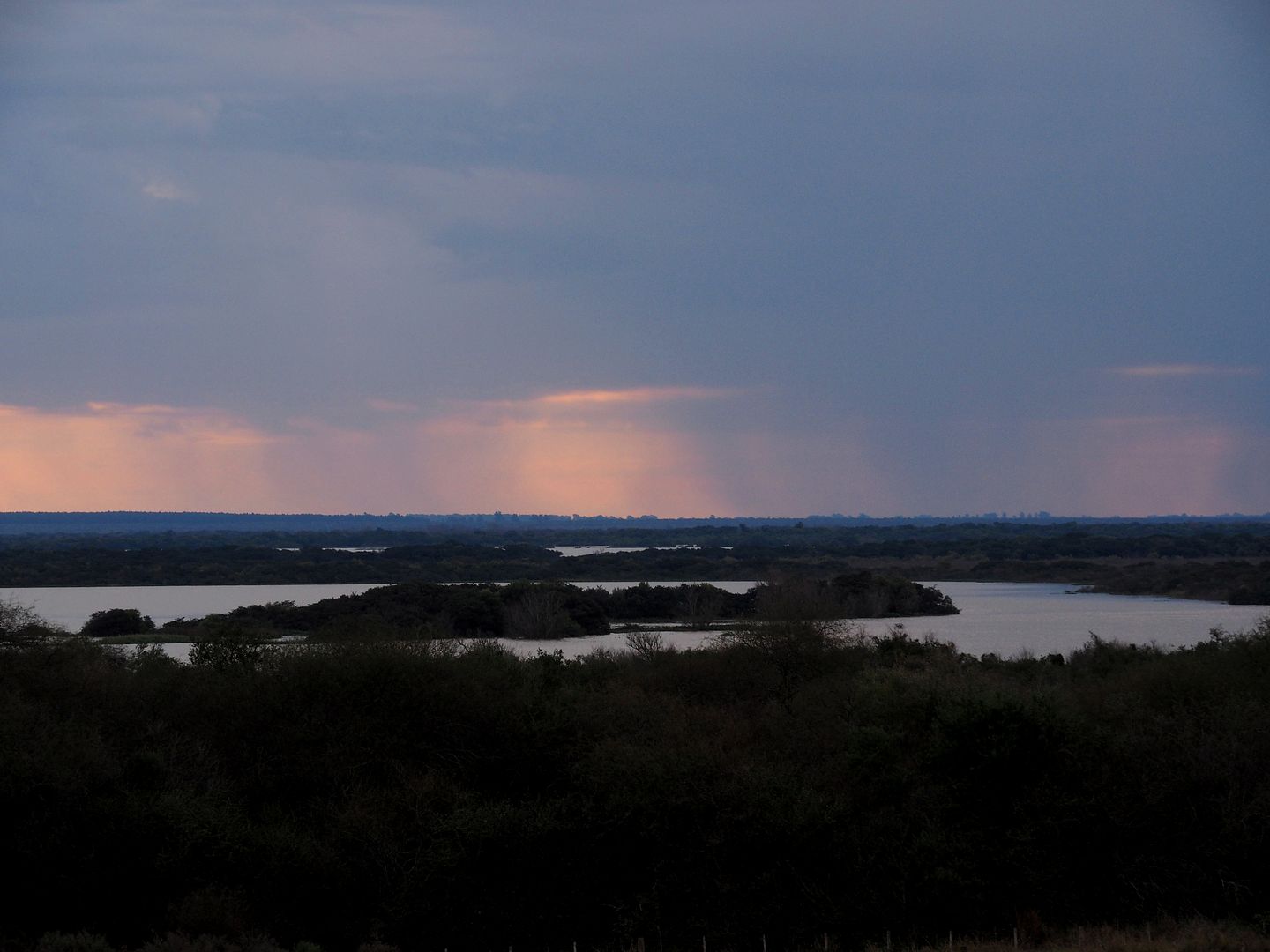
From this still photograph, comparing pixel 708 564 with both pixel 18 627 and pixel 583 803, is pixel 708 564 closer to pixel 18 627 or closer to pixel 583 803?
pixel 18 627

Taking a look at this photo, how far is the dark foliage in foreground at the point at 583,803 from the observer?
2030 cm

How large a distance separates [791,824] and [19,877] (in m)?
12.2

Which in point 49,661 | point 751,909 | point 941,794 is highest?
point 49,661

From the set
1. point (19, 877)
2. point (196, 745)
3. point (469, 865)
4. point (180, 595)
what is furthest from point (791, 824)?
point (180, 595)

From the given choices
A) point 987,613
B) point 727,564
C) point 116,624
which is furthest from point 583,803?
point 727,564

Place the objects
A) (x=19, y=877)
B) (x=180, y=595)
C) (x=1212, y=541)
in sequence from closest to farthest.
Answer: (x=19, y=877) < (x=180, y=595) < (x=1212, y=541)

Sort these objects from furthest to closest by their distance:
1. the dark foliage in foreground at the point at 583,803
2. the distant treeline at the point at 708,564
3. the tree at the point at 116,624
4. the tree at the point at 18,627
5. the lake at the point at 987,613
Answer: the distant treeline at the point at 708,564 < the tree at the point at 116,624 < the lake at the point at 987,613 < the tree at the point at 18,627 < the dark foliage in foreground at the point at 583,803

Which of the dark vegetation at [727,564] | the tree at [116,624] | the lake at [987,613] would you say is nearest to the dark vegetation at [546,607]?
the tree at [116,624]

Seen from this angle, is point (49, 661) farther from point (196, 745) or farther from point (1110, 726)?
point (1110, 726)

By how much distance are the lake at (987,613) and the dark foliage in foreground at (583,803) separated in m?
9.25

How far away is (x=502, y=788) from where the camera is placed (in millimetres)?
23828

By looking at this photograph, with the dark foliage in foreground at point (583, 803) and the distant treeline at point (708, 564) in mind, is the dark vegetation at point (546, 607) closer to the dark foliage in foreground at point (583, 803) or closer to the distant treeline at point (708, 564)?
the dark foliage in foreground at point (583, 803)

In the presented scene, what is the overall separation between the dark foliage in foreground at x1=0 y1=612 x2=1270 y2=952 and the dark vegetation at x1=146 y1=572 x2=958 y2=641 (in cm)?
1047

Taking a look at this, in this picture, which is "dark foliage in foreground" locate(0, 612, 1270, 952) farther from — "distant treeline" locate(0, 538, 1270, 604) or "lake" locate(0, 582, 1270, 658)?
"distant treeline" locate(0, 538, 1270, 604)
